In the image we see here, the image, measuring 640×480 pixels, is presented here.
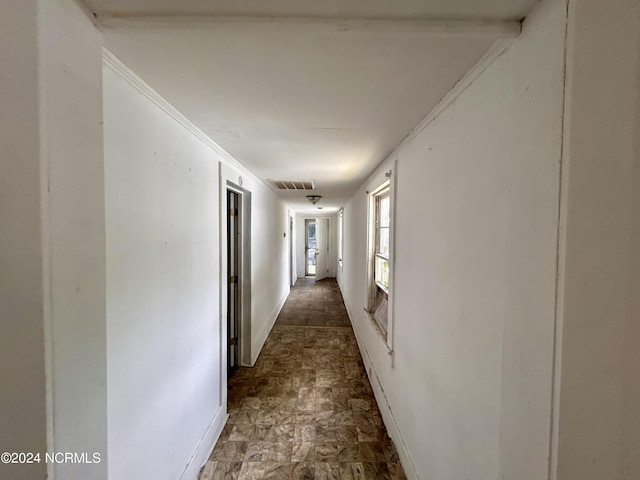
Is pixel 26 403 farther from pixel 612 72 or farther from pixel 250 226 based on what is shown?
pixel 250 226

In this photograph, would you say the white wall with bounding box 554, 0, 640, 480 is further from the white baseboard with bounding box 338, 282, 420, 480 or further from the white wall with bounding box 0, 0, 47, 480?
the white baseboard with bounding box 338, 282, 420, 480

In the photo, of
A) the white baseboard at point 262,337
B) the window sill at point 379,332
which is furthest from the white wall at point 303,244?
the window sill at point 379,332

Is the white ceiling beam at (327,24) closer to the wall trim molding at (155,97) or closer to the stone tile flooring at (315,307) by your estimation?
the wall trim molding at (155,97)

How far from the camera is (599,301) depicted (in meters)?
0.54

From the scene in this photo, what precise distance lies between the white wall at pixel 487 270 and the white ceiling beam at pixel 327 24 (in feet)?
0.38

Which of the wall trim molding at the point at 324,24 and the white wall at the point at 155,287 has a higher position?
the wall trim molding at the point at 324,24

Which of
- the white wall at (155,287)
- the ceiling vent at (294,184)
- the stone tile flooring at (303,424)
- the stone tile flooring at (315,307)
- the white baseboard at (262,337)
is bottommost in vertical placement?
the stone tile flooring at (315,307)

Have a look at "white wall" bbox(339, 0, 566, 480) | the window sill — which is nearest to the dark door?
the window sill

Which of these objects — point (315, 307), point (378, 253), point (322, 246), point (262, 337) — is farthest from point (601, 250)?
point (322, 246)

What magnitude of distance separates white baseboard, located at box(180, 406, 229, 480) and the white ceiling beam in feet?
7.13

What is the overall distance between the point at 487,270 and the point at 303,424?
2.10 metres

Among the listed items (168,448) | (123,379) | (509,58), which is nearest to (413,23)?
(509,58)

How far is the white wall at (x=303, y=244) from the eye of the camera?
9281mm

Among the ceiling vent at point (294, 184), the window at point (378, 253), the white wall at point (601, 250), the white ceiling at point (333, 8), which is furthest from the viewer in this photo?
the ceiling vent at point (294, 184)
